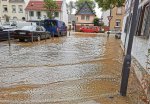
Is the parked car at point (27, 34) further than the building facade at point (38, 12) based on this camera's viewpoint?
No

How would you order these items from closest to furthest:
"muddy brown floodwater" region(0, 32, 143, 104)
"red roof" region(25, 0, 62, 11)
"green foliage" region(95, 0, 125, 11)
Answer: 1. "muddy brown floodwater" region(0, 32, 143, 104)
2. "green foliage" region(95, 0, 125, 11)
3. "red roof" region(25, 0, 62, 11)

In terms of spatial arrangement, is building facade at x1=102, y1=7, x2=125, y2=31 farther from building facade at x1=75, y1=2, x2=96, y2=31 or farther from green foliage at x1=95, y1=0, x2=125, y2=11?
green foliage at x1=95, y1=0, x2=125, y2=11

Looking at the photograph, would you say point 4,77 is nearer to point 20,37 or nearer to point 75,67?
point 75,67

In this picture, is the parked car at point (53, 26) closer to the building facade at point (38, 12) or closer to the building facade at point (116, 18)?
the building facade at point (38, 12)

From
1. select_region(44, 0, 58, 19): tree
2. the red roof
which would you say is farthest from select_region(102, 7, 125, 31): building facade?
select_region(44, 0, 58, 19): tree

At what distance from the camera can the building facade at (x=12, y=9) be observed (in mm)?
55175

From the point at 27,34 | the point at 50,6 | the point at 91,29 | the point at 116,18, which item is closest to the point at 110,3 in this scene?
the point at 91,29

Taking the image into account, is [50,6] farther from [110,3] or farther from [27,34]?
[27,34]

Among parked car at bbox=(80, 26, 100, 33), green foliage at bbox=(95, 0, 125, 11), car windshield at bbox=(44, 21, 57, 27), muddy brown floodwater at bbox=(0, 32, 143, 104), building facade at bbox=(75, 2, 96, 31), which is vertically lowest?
muddy brown floodwater at bbox=(0, 32, 143, 104)

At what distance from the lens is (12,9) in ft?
182

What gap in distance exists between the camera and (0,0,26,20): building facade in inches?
2172

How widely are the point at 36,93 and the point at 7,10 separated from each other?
52.6 m

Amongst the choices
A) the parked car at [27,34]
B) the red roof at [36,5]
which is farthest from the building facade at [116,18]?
the parked car at [27,34]

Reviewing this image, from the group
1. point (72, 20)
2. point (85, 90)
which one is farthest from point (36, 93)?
point (72, 20)
